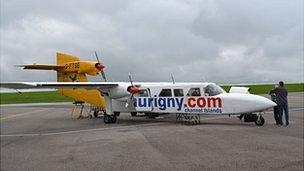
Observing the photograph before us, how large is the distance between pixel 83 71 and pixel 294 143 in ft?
51.1

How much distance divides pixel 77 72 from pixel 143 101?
575 cm

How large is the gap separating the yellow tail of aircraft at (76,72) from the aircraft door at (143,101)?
10.8 ft

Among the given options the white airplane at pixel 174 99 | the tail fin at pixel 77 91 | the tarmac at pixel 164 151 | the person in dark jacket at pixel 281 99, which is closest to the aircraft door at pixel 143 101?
the white airplane at pixel 174 99

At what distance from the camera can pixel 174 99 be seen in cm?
2106

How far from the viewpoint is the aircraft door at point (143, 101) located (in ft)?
72.3

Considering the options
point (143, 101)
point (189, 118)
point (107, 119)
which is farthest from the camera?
point (107, 119)

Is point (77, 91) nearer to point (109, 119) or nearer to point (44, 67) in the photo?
point (44, 67)

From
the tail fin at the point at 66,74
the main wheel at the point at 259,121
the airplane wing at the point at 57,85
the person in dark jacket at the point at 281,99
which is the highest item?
the tail fin at the point at 66,74

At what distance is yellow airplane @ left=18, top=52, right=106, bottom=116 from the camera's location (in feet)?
80.8

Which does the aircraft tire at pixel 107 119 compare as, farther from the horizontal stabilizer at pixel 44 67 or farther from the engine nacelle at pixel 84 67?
the horizontal stabilizer at pixel 44 67

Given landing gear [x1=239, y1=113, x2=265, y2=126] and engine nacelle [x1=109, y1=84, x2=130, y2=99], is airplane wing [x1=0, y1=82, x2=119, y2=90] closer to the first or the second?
engine nacelle [x1=109, y1=84, x2=130, y2=99]

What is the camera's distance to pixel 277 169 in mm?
8492

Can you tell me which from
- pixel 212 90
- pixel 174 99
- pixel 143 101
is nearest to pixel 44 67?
pixel 143 101

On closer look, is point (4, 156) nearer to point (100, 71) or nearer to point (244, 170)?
point (244, 170)
